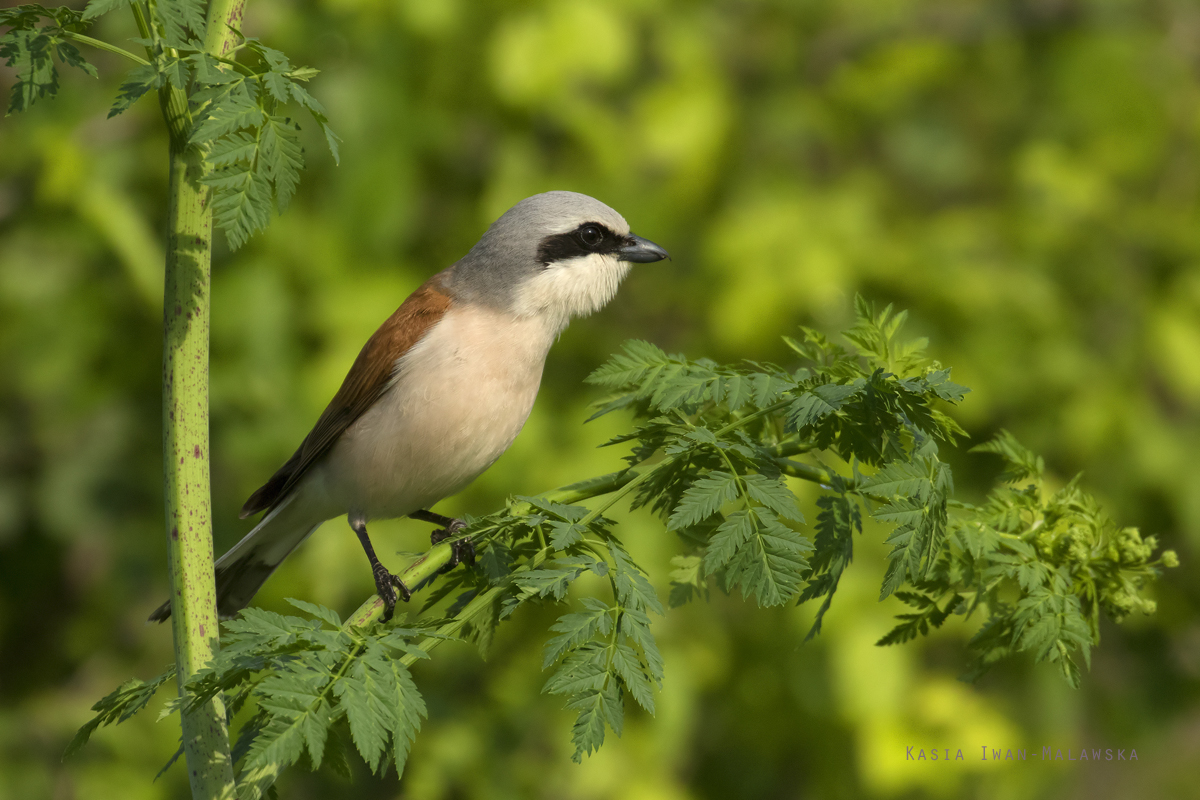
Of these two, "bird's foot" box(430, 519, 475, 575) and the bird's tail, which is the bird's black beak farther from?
the bird's tail

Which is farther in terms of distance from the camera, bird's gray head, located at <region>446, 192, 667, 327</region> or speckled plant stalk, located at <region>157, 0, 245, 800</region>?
bird's gray head, located at <region>446, 192, 667, 327</region>

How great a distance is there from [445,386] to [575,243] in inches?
24.6

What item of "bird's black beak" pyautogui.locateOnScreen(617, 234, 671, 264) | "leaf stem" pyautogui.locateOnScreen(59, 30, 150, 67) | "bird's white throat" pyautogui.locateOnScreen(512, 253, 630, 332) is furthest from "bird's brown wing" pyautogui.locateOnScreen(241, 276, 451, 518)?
"leaf stem" pyautogui.locateOnScreen(59, 30, 150, 67)

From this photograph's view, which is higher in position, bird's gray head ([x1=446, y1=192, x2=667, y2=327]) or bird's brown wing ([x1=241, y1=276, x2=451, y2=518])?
bird's gray head ([x1=446, y1=192, x2=667, y2=327])

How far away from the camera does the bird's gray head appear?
10.2 feet

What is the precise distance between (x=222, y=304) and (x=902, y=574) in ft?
11.4

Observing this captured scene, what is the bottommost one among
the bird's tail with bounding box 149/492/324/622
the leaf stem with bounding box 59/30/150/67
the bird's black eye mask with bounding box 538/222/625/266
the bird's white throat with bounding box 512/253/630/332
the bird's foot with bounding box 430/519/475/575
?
the bird's tail with bounding box 149/492/324/622

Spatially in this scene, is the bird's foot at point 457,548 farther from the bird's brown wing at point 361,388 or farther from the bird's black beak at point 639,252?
the bird's black beak at point 639,252

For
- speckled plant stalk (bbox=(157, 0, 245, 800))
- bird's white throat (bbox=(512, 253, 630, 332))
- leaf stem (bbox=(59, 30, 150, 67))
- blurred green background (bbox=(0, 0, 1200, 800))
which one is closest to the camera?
leaf stem (bbox=(59, 30, 150, 67))

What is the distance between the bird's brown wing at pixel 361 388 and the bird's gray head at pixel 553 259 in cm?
15

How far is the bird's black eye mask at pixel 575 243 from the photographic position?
314 centimetres

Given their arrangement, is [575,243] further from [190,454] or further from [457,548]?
[190,454]

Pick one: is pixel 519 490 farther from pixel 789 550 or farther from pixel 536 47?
pixel 789 550

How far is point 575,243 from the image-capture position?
3.17 meters
